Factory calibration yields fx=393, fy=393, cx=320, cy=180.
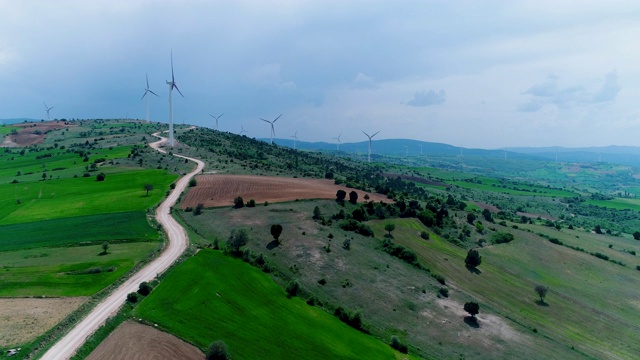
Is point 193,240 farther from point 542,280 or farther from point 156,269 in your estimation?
point 542,280

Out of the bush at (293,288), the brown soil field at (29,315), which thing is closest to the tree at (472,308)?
the bush at (293,288)

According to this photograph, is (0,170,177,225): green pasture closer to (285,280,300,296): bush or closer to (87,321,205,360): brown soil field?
(285,280,300,296): bush

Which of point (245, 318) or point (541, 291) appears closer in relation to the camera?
point (245, 318)

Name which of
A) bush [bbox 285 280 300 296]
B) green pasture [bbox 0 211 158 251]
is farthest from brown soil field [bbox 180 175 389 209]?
bush [bbox 285 280 300 296]

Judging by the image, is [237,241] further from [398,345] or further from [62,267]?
[398,345]

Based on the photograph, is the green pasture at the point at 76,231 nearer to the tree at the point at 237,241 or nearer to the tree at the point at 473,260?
the tree at the point at 237,241

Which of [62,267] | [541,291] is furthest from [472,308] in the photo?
[62,267]
